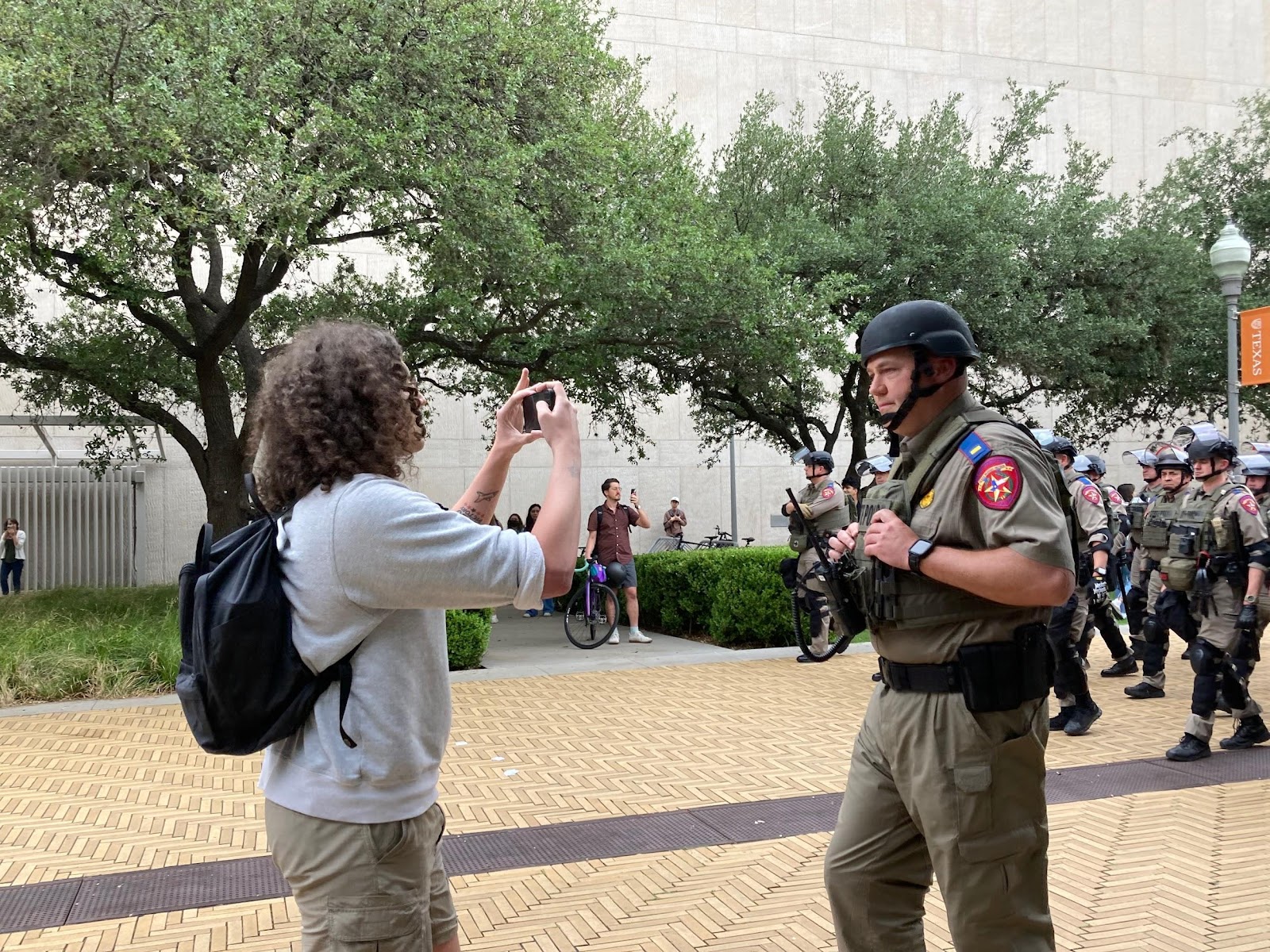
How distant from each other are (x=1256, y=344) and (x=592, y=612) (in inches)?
395

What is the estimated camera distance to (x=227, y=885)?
15.6ft

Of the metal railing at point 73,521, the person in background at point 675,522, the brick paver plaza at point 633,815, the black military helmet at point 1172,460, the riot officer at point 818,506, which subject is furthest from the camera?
the person in background at point 675,522

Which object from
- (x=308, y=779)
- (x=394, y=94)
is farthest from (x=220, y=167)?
(x=308, y=779)

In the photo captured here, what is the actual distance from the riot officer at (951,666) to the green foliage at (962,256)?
12.0 m

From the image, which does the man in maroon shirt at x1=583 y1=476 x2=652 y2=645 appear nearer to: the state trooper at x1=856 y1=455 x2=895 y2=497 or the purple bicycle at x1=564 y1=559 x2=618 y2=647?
the purple bicycle at x1=564 y1=559 x2=618 y2=647

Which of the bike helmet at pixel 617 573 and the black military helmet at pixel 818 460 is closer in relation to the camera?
the black military helmet at pixel 818 460

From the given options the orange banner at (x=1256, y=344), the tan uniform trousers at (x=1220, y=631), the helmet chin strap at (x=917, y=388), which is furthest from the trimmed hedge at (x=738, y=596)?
the helmet chin strap at (x=917, y=388)

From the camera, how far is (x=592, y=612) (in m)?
13.0

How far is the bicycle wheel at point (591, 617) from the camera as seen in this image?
12.9 meters

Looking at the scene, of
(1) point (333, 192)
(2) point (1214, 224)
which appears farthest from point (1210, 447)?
(2) point (1214, 224)

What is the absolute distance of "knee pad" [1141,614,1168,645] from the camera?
28.0ft

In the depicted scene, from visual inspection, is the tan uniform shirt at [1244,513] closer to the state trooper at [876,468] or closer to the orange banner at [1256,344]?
the state trooper at [876,468]

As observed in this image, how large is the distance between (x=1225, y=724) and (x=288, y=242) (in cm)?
895

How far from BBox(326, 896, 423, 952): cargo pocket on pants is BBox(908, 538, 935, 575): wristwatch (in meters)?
1.45
